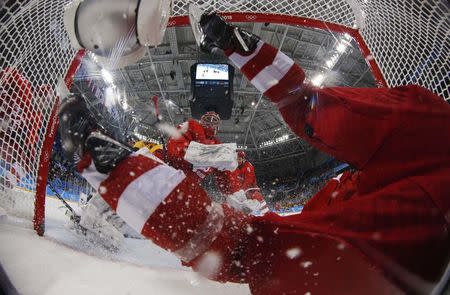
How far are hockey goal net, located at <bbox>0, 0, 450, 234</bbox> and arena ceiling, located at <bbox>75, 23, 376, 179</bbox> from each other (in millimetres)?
1534

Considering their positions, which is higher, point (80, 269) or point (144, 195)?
point (144, 195)

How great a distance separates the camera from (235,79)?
1044cm

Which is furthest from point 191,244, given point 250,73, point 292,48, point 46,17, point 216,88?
point 292,48

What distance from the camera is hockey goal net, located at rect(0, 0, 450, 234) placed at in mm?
1722

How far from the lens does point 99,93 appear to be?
319 inches

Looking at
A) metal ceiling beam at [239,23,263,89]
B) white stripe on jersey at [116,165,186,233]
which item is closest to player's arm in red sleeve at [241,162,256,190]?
white stripe on jersey at [116,165,186,233]

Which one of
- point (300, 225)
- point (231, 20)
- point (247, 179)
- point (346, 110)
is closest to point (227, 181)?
point (247, 179)

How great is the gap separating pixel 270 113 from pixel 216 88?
286 inches

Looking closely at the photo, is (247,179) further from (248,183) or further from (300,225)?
(300,225)

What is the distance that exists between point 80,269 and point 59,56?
137 centimetres

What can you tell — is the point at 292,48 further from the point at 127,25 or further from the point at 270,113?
the point at 127,25

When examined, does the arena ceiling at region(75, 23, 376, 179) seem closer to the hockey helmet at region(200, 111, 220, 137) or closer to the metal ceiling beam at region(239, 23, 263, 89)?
the metal ceiling beam at region(239, 23, 263, 89)

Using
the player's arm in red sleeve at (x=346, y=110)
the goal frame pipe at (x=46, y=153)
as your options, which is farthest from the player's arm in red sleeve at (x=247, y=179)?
the player's arm in red sleeve at (x=346, y=110)

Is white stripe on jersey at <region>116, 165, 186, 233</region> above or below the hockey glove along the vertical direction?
below
